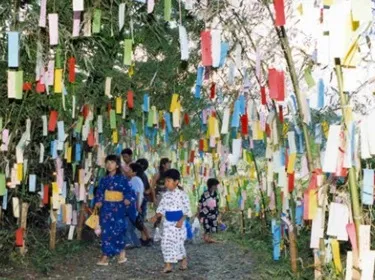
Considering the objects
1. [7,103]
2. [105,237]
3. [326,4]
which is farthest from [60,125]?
[326,4]

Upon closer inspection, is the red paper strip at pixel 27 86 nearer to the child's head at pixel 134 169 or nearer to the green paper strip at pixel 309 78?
the child's head at pixel 134 169

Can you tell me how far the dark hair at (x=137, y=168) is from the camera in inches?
314

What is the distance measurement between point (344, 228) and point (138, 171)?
4.95 meters

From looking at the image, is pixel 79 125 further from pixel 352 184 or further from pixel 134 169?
pixel 352 184

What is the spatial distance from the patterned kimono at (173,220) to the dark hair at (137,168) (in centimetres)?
159

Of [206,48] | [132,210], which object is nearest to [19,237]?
[132,210]

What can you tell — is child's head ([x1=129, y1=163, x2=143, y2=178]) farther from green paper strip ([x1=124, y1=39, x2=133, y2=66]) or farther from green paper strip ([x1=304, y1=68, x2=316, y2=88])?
green paper strip ([x1=304, y1=68, x2=316, y2=88])

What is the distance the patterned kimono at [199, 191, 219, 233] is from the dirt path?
2.52ft

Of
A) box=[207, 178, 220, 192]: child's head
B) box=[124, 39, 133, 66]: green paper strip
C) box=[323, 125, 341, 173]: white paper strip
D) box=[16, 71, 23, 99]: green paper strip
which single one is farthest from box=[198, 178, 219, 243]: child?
box=[323, 125, 341, 173]: white paper strip

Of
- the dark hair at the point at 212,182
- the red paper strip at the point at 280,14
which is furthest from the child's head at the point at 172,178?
the red paper strip at the point at 280,14

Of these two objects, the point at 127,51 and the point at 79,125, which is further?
the point at 79,125

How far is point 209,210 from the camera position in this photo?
8977 millimetres

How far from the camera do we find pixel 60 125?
6434 mm

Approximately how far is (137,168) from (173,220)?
1813 millimetres
